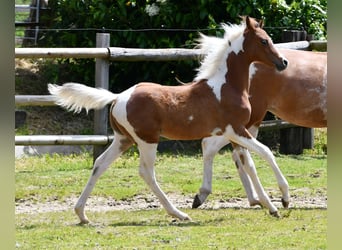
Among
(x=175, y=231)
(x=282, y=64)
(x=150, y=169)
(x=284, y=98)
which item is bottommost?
(x=175, y=231)

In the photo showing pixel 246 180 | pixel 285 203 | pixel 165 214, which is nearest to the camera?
pixel 165 214

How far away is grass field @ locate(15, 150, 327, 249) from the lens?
197 inches

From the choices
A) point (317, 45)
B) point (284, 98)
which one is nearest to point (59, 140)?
point (284, 98)

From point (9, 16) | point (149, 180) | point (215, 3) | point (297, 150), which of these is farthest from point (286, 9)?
point (9, 16)

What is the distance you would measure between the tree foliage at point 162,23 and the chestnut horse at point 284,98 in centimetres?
329

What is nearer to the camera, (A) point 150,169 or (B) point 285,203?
(A) point 150,169

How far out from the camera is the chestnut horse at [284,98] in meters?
6.99

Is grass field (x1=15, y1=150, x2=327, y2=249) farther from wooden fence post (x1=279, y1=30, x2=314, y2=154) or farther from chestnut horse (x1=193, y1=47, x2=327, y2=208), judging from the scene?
chestnut horse (x1=193, y1=47, x2=327, y2=208)

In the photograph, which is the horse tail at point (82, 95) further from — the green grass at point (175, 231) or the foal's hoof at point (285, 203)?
the foal's hoof at point (285, 203)

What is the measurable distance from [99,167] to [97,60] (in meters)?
3.65

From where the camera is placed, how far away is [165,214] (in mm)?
6453

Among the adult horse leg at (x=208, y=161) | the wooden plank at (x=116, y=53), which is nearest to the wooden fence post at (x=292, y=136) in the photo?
the wooden plank at (x=116, y=53)

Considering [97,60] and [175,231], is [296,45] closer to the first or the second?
[97,60]

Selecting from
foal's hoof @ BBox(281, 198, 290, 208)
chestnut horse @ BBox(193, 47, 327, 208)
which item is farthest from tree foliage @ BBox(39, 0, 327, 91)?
foal's hoof @ BBox(281, 198, 290, 208)
